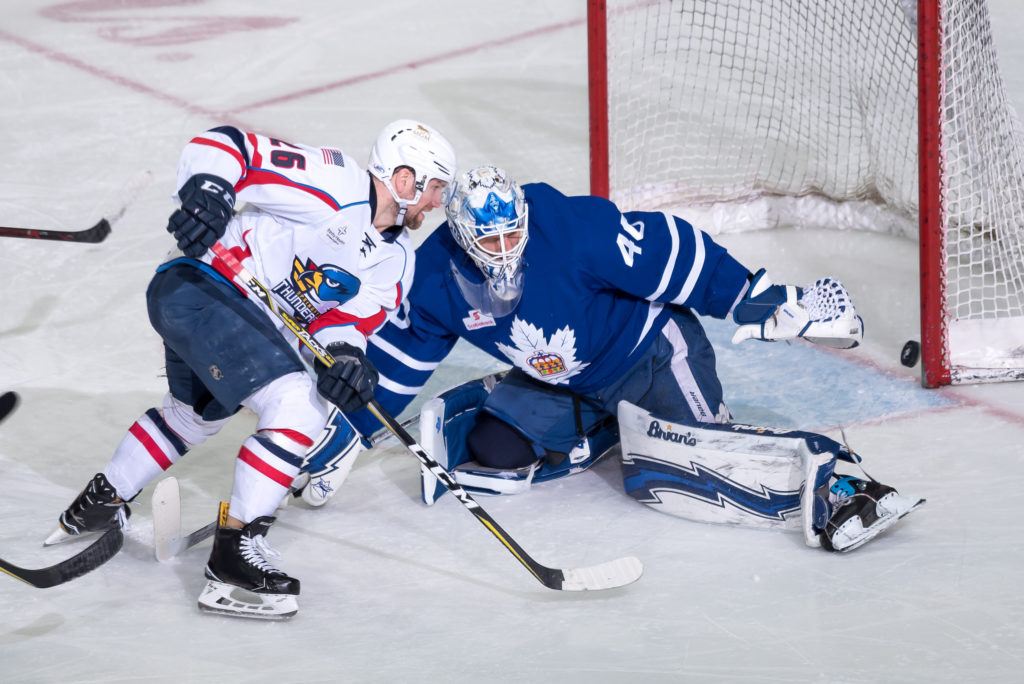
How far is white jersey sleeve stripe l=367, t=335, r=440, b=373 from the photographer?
298 cm

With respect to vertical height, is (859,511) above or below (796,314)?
below

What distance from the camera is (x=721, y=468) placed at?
274cm

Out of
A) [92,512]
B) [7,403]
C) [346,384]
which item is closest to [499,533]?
[346,384]

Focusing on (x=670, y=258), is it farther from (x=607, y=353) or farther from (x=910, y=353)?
(x=910, y=353)

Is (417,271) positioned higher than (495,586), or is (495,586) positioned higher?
(417,271)

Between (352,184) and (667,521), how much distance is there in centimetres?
99

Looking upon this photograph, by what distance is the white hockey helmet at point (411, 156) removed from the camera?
2641mm

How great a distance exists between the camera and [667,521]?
2852 millimetres

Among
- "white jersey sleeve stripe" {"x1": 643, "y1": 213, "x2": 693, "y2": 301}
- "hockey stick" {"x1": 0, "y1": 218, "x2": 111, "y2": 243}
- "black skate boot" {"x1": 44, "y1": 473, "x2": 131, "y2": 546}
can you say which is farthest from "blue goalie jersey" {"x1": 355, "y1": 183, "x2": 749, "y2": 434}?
"hockey stick" {"x1": 0, "y1": 218, "x2": 111, "y2": 243}

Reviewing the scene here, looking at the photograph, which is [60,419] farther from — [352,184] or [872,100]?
[872,100]

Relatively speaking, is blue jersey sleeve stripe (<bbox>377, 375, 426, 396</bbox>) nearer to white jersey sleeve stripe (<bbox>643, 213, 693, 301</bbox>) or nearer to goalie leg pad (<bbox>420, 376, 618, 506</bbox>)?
goalie leg pad (<bbox>420, 376, 618, 506</bbox>)

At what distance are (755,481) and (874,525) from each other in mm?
250

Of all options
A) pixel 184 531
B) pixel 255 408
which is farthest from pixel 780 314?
pixel 184 531

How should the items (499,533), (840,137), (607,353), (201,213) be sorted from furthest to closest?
1. (840,137)
2. (607,353)
3. (499,533)
4. (201,213)
